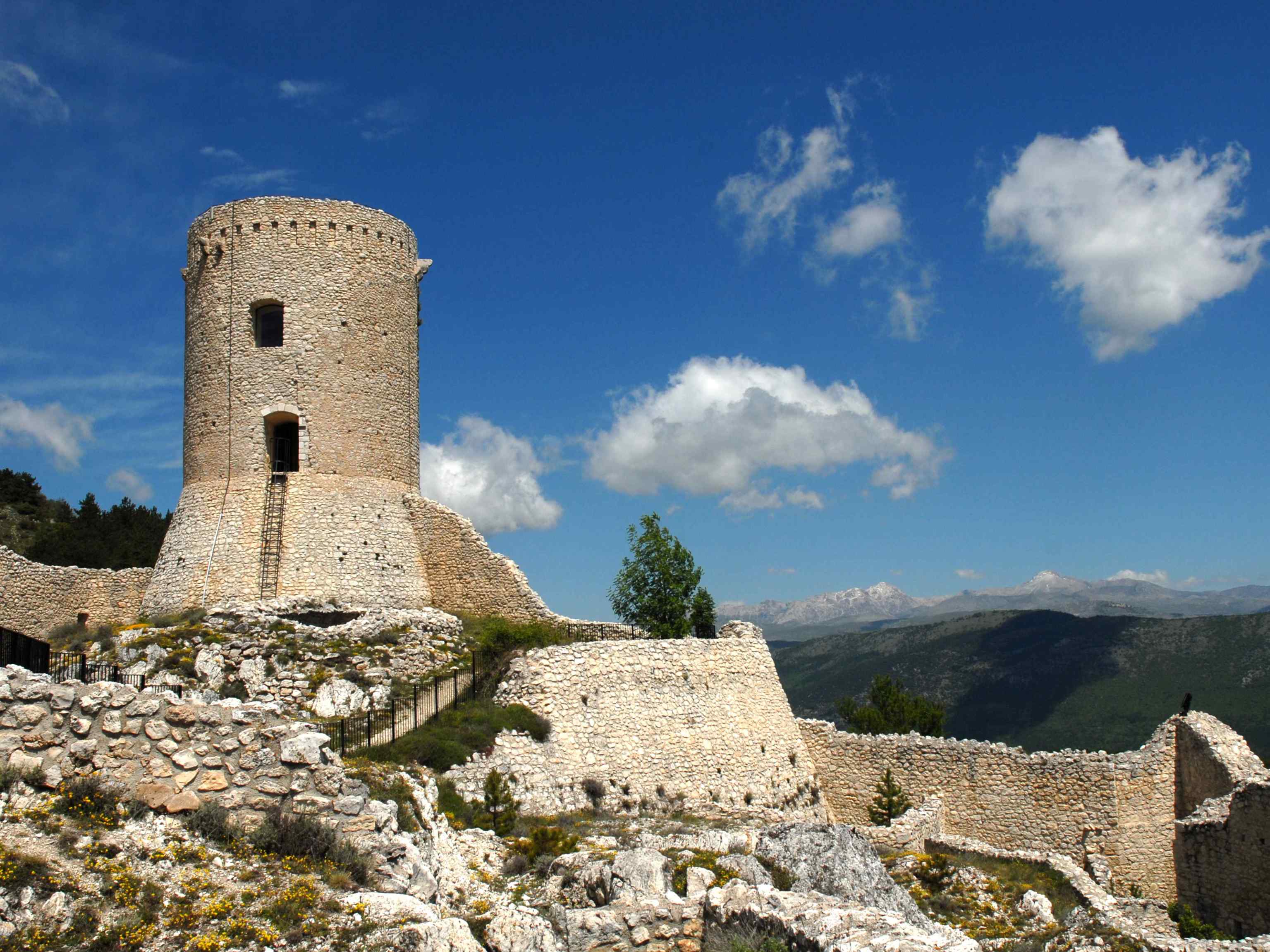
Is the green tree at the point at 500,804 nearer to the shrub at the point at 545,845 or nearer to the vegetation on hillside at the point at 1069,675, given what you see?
the shrub at the point at 545,845

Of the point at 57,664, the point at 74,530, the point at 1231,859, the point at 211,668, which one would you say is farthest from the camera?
the point at 74,530

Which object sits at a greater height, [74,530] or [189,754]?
[74,530]

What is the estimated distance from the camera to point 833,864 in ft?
41.5

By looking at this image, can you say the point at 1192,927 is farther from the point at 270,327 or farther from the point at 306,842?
the point at 270,327

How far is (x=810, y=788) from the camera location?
24.5 m

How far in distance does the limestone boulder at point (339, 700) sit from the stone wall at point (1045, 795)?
11827 mm

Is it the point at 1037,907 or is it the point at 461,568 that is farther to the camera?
the point at 461,568

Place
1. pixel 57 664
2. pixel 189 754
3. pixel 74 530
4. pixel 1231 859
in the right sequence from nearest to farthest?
pixel 189 754 < pixel 57 664 < pixel 1231 859 < pixel 74 530

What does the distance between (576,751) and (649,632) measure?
8.00m

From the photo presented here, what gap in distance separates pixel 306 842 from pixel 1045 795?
18.9 metres

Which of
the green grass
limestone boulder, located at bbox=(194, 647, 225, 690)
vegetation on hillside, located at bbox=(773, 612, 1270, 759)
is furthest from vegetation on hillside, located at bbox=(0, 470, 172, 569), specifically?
vegetation on hillside, located at bbox=(773, 612, 1270, 759)

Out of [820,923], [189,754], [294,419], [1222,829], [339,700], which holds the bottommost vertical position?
[1222,829]

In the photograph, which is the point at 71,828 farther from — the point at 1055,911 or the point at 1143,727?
the point at 1143,727

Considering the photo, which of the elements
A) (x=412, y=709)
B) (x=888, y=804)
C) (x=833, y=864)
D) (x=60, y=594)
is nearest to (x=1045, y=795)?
(x=888, y=804)
